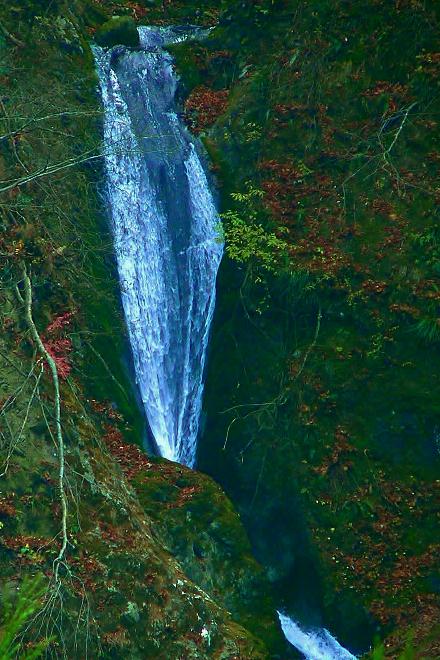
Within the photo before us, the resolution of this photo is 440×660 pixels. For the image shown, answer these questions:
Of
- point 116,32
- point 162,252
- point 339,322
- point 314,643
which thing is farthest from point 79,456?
point 116,32

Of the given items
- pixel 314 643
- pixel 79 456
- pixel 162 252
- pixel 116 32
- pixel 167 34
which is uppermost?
pixel 116 32

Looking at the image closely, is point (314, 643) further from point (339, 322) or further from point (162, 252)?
point (162, 252)

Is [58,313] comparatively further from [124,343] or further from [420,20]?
[420,20]

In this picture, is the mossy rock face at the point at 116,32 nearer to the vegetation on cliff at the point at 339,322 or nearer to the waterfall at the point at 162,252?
the waterfall at the point at 162,252

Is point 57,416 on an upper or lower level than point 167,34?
lower

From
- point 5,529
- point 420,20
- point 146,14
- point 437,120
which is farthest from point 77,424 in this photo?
point 146,14

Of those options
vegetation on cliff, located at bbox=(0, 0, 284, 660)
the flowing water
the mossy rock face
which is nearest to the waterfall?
the flowing water
